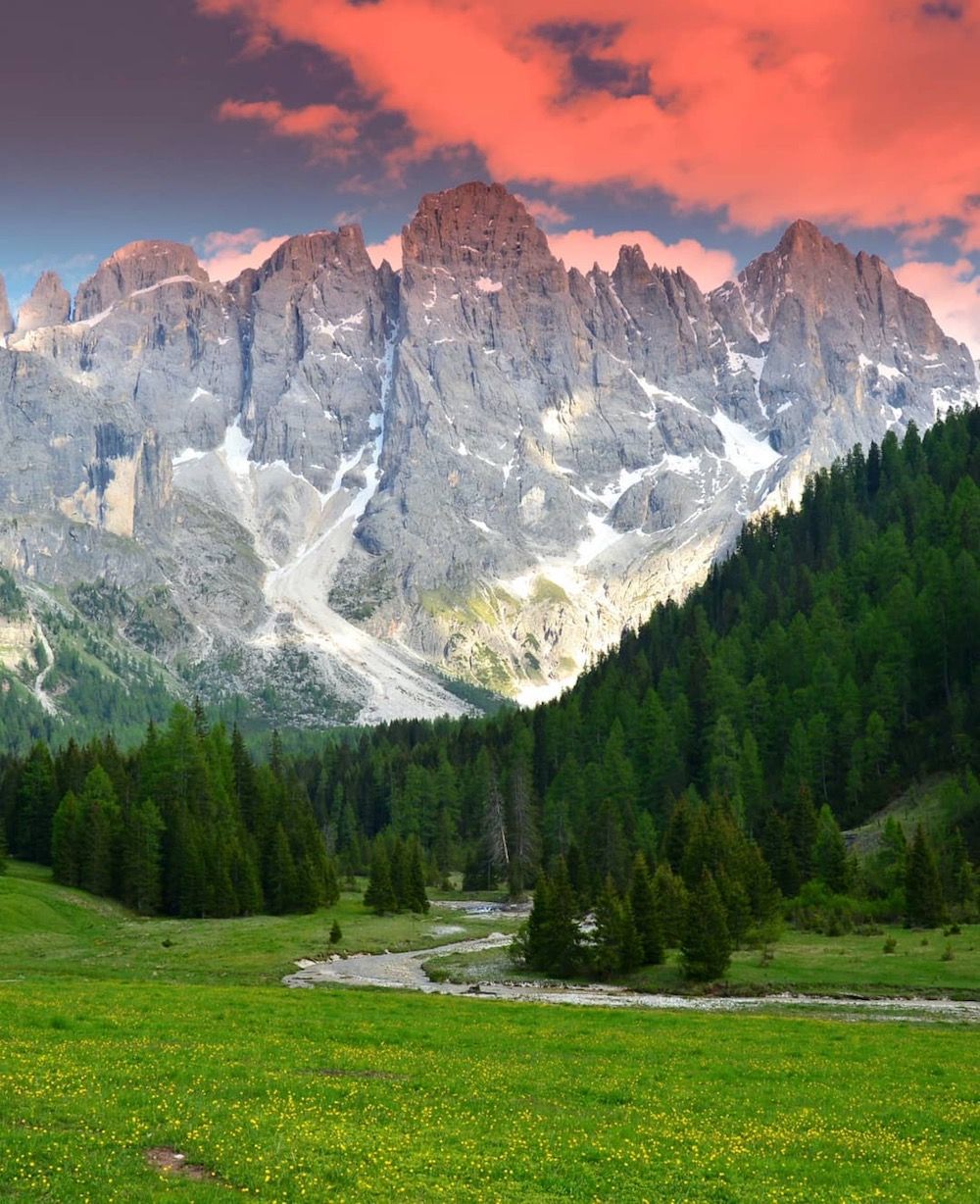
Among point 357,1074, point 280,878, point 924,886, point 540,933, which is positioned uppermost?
point 357,1074

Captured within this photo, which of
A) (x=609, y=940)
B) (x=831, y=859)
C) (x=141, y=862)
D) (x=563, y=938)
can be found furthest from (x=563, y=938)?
(x=141, y=862)

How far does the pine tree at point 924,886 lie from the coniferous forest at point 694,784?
176 mm

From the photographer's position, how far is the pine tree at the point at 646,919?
66.1 meters

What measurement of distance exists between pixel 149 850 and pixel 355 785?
97920 millimetres

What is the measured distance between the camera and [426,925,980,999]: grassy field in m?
56.0

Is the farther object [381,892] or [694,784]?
[694,784]

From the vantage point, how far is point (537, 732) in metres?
173

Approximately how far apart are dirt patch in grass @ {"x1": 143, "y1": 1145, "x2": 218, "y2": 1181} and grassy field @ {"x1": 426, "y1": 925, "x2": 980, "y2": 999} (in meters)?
45.1

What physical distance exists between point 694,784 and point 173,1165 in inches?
4595

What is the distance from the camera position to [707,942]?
60156mm

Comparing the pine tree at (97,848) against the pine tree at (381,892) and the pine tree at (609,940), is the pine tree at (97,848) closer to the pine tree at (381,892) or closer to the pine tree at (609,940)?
the pine tree at (381,892)

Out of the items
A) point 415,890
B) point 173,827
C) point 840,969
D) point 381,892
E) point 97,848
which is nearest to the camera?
point 840,969

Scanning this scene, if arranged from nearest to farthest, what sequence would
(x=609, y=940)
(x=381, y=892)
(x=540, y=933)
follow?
(x=609, y=940), (x=540, y=933), (x=381, y=892)

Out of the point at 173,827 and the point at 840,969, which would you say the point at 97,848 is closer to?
the point at 173,827
